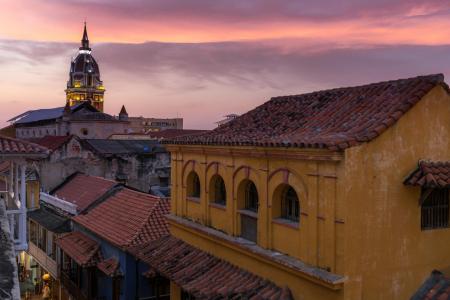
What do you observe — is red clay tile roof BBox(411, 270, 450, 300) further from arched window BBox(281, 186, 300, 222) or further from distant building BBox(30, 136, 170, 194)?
distant building BBox(30, 136, 170, 194)

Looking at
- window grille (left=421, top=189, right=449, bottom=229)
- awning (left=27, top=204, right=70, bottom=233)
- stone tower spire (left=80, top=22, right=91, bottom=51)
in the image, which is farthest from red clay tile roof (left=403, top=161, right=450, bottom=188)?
stone tower spire (left=80, top=22, right=91, bottom=51)

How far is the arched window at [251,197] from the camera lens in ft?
39.9

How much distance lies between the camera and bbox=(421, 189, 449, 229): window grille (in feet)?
33.4

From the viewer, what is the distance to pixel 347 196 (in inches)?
354

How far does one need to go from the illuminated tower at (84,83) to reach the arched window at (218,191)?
81608 millimetres

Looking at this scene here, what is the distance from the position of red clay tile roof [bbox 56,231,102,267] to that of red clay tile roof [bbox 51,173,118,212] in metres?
1.84

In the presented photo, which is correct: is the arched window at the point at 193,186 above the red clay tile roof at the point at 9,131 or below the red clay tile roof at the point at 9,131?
below

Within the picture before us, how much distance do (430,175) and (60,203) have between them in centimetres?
1894

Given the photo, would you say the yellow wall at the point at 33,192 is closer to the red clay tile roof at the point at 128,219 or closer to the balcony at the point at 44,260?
the balcony at the point at 44,260

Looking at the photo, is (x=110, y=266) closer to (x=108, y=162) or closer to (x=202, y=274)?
(x=202, y=274)

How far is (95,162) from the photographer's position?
29766mm

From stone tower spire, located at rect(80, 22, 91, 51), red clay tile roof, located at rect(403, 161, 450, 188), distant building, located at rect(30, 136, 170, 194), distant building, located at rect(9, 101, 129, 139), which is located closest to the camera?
red clay tile roof, located at rect(403, 161, 450, 188)

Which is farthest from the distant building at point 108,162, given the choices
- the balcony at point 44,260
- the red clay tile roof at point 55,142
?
the balcony at point 44,260

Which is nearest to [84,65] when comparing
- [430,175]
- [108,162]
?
[108,162]
